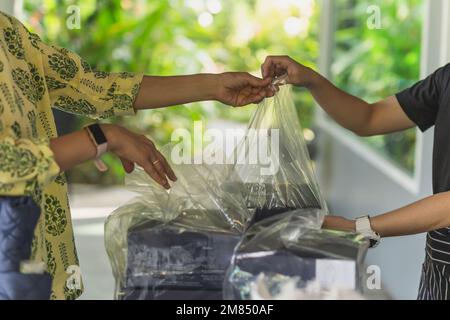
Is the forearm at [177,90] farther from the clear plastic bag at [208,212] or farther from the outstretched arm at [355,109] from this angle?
the outstretched arm at [355,109]

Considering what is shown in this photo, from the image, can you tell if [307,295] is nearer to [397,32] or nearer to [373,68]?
[397,32]

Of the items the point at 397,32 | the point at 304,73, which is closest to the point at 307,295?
the point at 304,73

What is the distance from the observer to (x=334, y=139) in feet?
23.0

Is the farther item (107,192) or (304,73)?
(107,192)

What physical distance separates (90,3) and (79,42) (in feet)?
1.18

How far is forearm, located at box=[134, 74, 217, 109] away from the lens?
205 cm

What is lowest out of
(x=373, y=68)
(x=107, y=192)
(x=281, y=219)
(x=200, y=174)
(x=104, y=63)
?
(x=281, y=219)

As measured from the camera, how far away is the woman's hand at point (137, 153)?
160 cm

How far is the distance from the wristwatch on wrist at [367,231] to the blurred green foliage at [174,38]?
212 inches

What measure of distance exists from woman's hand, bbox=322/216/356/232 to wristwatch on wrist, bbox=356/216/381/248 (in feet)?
0.05

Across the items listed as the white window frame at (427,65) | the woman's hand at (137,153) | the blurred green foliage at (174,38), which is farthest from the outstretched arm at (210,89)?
the blurred green foliage at (174,38)

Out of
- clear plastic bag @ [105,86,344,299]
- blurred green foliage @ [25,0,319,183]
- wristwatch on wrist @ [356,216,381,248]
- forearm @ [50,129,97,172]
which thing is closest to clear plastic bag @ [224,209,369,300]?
clear plastic bag @ [105,86,344,299]

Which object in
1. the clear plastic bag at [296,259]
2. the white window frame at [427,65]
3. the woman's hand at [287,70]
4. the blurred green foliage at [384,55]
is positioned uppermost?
the blurred green foliage at [384,55]

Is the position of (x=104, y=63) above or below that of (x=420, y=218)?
above
